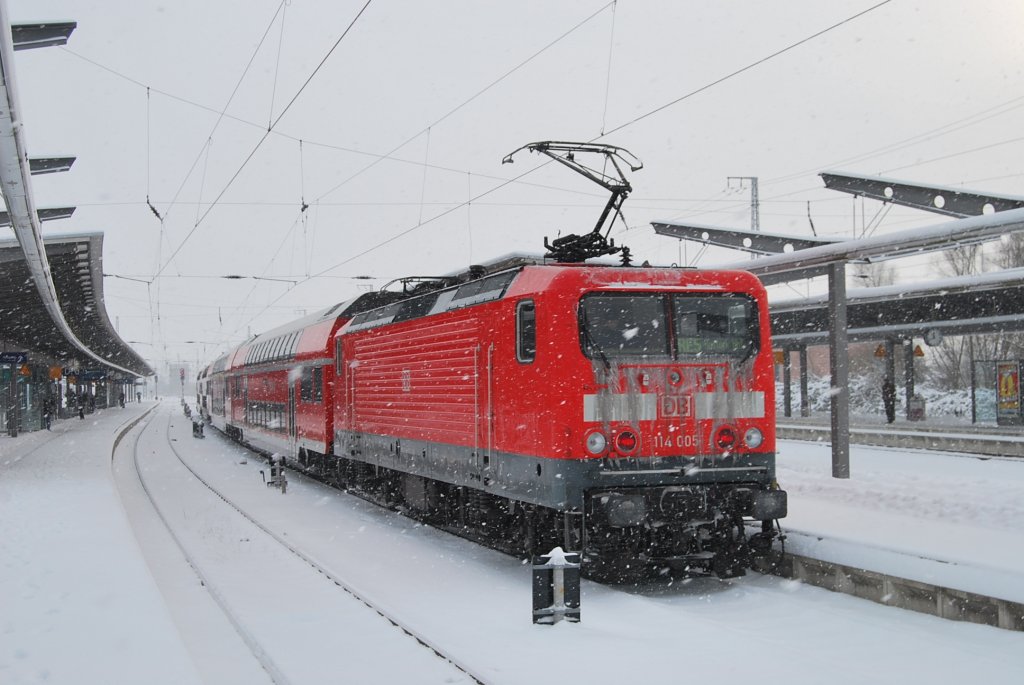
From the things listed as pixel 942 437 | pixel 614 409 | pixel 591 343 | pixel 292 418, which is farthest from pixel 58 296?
pixel 942 437

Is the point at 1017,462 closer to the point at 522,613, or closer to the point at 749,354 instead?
the point at 749,354

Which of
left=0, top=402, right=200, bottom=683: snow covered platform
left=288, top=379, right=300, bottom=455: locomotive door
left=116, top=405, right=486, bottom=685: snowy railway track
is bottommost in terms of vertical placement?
left=116, top=405, right=486, bottom=685: snowy railway track

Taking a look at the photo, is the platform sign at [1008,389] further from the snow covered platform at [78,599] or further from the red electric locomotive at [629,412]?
the snow covered platform at [78,599]

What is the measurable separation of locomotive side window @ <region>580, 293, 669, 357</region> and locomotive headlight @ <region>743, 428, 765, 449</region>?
1158 mm

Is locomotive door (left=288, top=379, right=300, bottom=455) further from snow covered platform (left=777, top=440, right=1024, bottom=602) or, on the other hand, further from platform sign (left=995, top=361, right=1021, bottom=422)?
platform sign (left=995, top=361, right=1021, bottom=422)

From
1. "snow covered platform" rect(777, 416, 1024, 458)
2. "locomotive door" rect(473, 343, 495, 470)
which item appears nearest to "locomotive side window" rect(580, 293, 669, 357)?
"locomotive door" rect(473, 343, 495, 470)

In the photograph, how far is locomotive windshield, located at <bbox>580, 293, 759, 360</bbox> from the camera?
8859mm

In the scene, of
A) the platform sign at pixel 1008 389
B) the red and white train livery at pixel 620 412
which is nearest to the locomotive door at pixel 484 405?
the red and white train livery at pixel 620 412

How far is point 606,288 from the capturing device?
8898mm

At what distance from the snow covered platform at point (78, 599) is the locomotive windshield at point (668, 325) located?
174 inches

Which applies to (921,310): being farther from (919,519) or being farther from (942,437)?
(919,519)

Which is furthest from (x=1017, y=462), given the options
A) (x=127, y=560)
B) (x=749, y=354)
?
(x=127, y=560)

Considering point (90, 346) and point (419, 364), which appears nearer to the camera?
point (419, 364)

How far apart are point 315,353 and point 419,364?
251 inches
